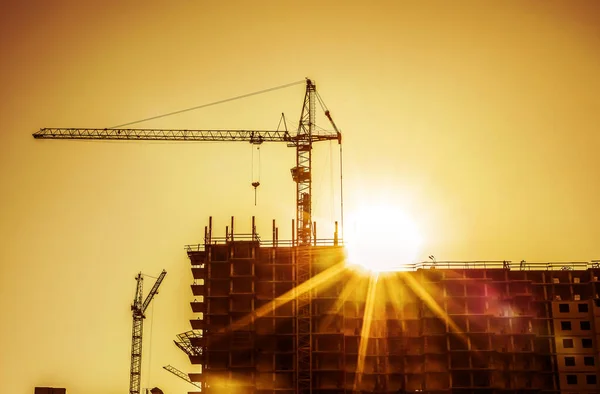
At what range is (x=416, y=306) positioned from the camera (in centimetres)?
10800

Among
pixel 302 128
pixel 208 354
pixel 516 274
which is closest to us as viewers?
pixel 208 354

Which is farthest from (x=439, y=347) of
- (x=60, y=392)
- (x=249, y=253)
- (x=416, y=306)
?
(x=60, y=392)

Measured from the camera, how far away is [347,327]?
353ft

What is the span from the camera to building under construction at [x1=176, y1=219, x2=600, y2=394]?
105 m

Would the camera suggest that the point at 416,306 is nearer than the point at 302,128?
Yes

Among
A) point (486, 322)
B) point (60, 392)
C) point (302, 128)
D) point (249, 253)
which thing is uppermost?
point (302, 128)

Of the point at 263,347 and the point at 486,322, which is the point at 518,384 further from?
the point at 263,347

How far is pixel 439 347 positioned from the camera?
10650 cm

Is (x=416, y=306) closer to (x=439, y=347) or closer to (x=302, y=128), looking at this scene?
(x=439, y=347)

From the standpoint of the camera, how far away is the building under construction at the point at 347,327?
4122 inches

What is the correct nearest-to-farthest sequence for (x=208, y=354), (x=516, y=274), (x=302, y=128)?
(x=208, y=354) < (x=516, y=274) < (x=302, y=128)

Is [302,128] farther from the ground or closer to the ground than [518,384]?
farther from the ground

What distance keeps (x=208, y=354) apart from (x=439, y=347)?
88.2 feet

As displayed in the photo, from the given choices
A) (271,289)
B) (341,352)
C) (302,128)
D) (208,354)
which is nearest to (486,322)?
(341,352)
